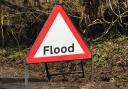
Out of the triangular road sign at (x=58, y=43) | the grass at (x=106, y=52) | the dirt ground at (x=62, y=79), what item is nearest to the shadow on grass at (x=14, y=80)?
the dirt ground at (x=62, y=79)

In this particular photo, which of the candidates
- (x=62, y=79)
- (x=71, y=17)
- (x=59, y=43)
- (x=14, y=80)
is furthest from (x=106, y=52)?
(x=59, y=43)

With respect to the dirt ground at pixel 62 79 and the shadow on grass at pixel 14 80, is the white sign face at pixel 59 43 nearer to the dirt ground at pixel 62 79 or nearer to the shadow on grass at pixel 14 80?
the dirt ground at pixel 62 79

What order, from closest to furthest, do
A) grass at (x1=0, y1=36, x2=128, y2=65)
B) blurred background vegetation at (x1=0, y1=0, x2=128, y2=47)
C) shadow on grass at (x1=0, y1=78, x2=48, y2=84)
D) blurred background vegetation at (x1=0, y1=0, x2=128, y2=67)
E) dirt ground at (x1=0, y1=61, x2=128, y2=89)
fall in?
dirt ground at (x1=0, y1=61, x2=128, y2=89)
shadow on grass at (x1=0, y1=78, x2=48, y2=84)
grass at (x1=0, y1=36, x2=128, y2=65)
blurred background vegetation at (x1=0, y1=0, x2=128, y2=67)
blurred background vegetation at (x1=0, y1=0, x2=128, y2=47)

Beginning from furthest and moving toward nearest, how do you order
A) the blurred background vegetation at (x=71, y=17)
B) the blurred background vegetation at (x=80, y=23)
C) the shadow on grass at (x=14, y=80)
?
1. the blurred background vegetation at (x=71, y=17)
2. the blurred background vegetation at (x=80, y=23)
3. the shadow on grass at (x=14, y=80)

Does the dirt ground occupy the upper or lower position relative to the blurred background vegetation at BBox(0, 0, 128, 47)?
lower

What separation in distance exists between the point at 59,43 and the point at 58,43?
0.01 meters

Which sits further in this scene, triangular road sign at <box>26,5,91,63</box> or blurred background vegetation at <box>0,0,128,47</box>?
blurred background vegetation at <box>0,0,128,47</box>

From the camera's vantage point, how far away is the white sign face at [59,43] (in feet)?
19.6

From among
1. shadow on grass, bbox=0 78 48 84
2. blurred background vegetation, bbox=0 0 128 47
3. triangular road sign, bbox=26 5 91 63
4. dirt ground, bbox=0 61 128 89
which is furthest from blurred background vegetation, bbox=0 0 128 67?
triangular road sign, bbox=26 5 91 63

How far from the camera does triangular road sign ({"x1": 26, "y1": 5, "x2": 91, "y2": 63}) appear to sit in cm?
Result: 598

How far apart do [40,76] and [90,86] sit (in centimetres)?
180

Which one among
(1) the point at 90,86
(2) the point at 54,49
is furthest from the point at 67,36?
(1) the point at 90,86

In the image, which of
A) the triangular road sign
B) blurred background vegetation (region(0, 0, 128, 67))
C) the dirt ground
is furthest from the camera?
blurred background vegetation (region(0, 0, 128, 67))

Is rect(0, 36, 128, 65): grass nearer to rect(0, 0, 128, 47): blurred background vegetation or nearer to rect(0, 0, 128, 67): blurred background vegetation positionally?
rect(0, 0, 128, 67): blurred background vegetation
